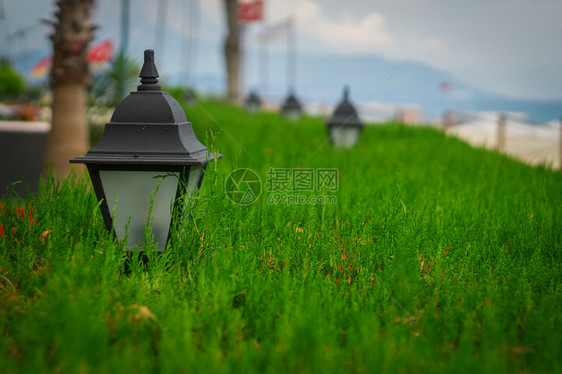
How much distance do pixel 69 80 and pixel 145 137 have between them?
497 cm

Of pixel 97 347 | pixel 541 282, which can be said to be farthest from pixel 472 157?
pixel 97 347

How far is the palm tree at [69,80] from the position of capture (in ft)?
22.9

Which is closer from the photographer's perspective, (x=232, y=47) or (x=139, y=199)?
(x=139, y=199)

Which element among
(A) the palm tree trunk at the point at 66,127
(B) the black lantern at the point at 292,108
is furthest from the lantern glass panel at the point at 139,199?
(B) the black lantern at the point at 292,108

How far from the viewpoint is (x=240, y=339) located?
7.43ft

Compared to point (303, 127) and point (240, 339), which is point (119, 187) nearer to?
point (240, 339)

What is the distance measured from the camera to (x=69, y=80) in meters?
7.14

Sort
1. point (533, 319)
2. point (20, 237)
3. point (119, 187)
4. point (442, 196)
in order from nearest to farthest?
point (533, 319) → point (119, 187) → point (20, 237) → point (442, 196)

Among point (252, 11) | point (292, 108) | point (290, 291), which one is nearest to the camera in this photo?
point (290, 291)

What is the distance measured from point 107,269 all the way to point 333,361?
1224 millimetres

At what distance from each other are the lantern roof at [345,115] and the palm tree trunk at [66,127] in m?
3.81
